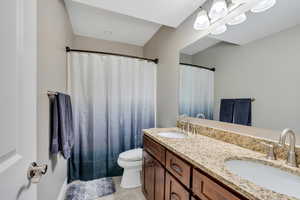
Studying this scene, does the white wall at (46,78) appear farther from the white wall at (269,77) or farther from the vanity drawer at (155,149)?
the white wall at (269,77)

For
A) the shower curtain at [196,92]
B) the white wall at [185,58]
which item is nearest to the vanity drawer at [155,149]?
the shower curtain at [196,92]

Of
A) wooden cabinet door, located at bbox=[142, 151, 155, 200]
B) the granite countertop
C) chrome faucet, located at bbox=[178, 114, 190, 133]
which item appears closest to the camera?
the granite countertop

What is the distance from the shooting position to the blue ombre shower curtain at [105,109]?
→ 1.99 meters

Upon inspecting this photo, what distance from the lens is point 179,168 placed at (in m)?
0.98

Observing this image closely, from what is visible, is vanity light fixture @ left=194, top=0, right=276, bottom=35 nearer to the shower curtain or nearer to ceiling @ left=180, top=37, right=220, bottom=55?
ceiling @ left=180, top=37, right=220, bottom=55

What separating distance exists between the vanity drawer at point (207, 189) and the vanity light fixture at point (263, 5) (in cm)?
124

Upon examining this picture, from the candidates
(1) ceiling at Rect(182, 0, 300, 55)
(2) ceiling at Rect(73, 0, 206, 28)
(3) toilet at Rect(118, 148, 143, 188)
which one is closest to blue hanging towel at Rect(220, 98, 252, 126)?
(1) ceiling at Rect(182, 0, 300, 55)

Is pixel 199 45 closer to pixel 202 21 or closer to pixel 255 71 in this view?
pixel 202 21

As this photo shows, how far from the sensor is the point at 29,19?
0.58 m

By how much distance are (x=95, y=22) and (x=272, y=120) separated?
2.52m

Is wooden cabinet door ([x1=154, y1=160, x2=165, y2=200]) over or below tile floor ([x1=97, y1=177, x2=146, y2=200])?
over

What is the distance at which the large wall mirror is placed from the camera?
91cm

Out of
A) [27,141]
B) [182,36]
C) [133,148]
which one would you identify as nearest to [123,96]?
[133,148]

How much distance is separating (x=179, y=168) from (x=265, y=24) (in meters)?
1.22
